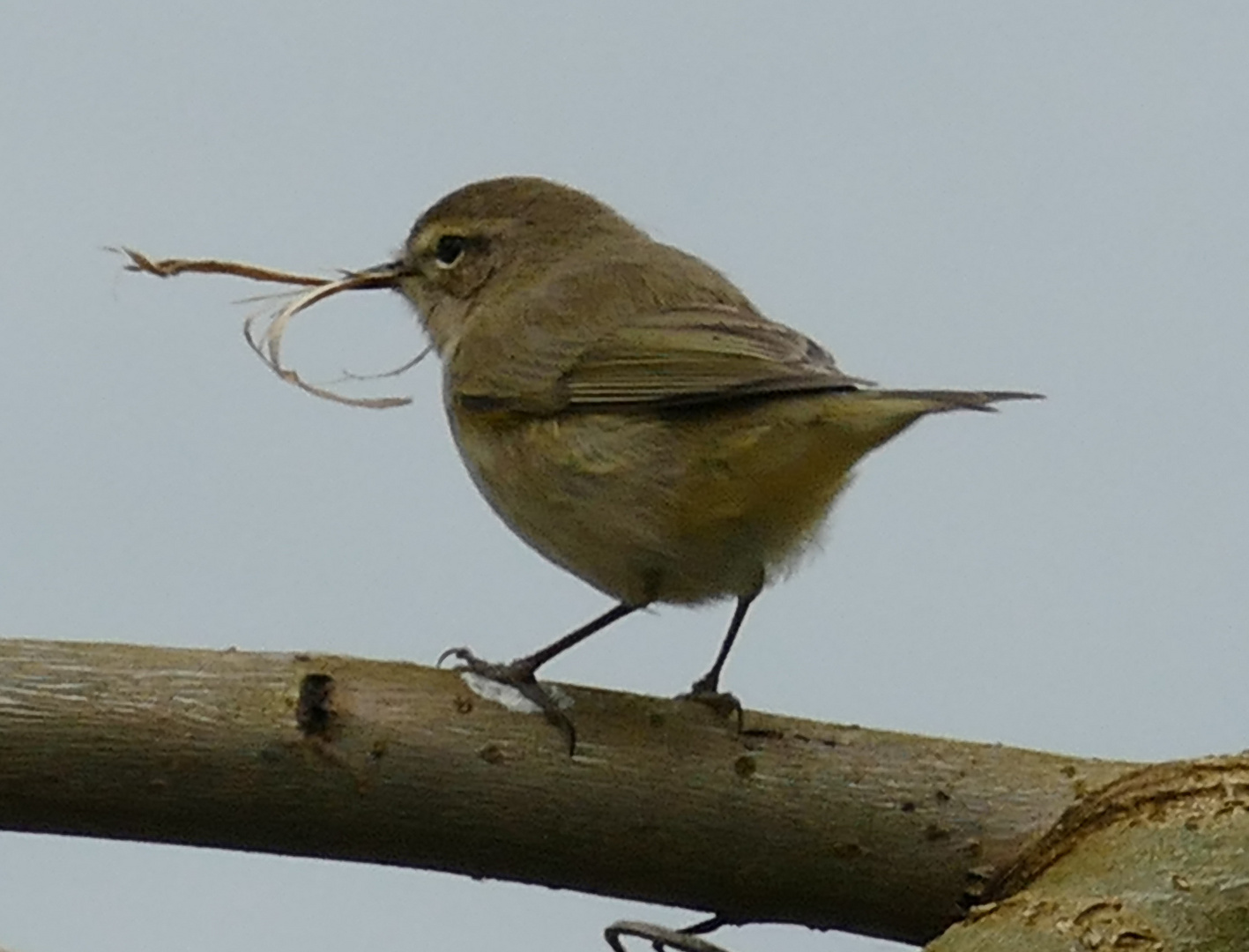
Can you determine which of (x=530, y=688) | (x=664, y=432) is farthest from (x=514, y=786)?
(x=664, y=432)

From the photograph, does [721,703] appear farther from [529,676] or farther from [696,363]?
[696,363]

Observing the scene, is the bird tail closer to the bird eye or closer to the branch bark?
the branch bark

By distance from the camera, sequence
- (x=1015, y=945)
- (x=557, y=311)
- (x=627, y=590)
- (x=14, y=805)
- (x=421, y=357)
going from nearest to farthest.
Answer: (x=1015, y=945) < (x=14, y=805) < (x=627, y=590) < (x=557, y=311) < (x=421, y=357)

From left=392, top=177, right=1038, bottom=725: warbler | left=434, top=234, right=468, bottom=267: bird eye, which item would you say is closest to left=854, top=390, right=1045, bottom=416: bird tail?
left=392, top=177, right=1038, bottom=725: warbler

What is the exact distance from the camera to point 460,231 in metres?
5.21

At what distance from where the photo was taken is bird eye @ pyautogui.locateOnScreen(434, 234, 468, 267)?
521 centimetres

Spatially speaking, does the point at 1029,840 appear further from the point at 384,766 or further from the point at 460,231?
the point at 460,231

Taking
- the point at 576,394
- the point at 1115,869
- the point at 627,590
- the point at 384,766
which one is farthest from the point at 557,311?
the point at 1115,869

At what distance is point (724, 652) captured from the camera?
3.95m

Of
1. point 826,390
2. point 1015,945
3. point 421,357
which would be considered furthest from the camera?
point 421,357

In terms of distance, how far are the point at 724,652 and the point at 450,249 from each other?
1.71 metres

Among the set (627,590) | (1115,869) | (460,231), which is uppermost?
(460,231)

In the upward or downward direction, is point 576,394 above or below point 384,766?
above

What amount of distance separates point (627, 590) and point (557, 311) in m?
0.88
